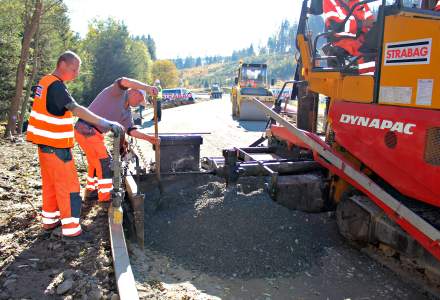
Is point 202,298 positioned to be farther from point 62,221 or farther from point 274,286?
point 62,221

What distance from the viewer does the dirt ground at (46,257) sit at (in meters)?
3.30

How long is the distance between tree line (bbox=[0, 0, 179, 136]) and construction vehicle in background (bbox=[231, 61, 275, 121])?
311 inches

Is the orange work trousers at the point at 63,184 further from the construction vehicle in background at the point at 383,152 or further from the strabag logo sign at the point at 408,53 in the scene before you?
the strabag logo sign at the point at 408,53

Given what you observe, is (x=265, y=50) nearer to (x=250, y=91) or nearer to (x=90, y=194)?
(x=250, y=91)

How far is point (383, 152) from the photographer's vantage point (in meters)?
3.69

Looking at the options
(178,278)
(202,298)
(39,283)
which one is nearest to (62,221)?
(39,283)

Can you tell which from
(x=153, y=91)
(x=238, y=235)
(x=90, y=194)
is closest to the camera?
(x=238, y=235)

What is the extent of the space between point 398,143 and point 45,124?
3.16 m

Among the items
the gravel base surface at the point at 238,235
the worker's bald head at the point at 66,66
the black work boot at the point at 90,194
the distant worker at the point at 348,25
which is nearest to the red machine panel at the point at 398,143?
the distant worker at the point at 348,25

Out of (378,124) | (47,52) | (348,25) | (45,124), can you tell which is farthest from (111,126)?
(47,52)

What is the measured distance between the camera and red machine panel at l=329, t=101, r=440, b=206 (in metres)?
3.29

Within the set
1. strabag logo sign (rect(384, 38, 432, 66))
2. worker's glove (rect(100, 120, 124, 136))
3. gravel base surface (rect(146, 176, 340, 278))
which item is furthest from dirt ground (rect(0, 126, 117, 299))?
strabag logo sign (rect(384, 38, 432, 66))

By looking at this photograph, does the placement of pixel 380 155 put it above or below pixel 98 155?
above

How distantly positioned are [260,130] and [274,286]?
11228mm
